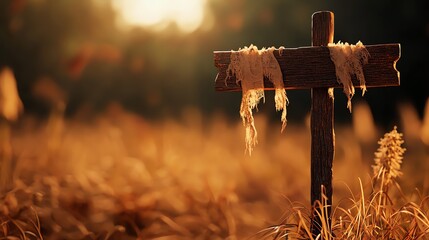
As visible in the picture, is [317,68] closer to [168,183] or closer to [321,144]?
[321,144]

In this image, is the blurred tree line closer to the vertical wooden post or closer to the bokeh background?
the bokeh background

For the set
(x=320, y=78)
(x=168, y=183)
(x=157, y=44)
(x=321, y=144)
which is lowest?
(x=168, y=183)

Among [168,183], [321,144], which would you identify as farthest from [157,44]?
[321,144]

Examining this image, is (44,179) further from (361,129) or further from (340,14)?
(340,14)

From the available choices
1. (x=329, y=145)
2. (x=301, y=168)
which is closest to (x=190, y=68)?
(x=301, y=168)

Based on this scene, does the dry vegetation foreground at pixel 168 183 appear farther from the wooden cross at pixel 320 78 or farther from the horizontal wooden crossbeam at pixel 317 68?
the horizontal wooden crossbeam at pixel 317 68

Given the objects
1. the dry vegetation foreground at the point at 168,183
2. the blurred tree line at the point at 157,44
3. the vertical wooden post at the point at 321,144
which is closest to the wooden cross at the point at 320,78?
the vertical wooden post at the point at 321,144
